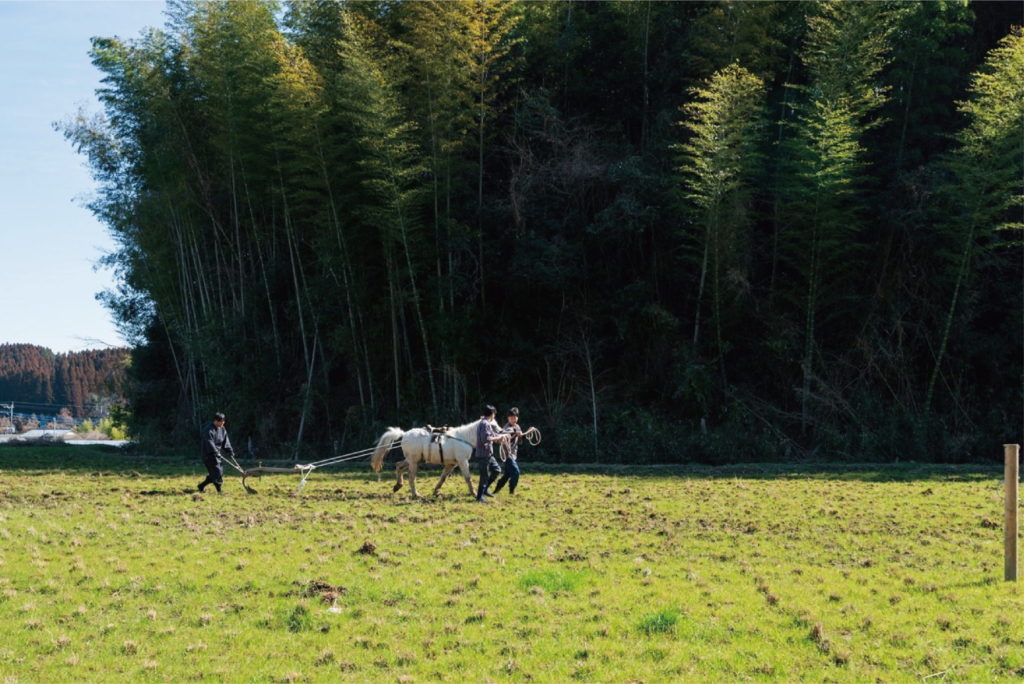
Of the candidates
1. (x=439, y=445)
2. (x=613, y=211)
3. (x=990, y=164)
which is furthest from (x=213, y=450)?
(x=990, y=164)

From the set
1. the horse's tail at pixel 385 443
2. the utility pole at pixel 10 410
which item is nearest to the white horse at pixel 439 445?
the horse's tail at pixel 385 443

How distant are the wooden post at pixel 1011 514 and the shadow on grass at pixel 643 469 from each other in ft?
29.3

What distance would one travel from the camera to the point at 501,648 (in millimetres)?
6688

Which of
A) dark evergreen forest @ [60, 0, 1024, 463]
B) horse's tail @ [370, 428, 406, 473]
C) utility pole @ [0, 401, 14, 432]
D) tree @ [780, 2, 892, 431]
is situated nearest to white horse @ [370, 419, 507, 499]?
horse's tail @ [370, 428, 406, 473]

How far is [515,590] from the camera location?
8.30 m

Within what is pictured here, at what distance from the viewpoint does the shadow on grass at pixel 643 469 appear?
17911 mm

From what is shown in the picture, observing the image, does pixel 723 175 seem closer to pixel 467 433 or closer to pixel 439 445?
pixel 467 433

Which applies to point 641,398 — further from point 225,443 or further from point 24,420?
point 24,420

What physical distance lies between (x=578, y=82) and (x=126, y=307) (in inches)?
846

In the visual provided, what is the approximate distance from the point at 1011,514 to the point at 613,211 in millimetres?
17446

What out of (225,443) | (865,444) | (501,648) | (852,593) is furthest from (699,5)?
(501,648)

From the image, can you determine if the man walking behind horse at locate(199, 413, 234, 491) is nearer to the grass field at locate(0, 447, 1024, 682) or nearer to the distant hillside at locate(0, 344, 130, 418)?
the grass field at locate(0, 447, 1024, 682)

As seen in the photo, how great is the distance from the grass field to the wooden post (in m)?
0.26

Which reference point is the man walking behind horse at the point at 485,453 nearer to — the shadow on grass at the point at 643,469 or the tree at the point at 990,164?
the shadow on grass at the point at 643,469
